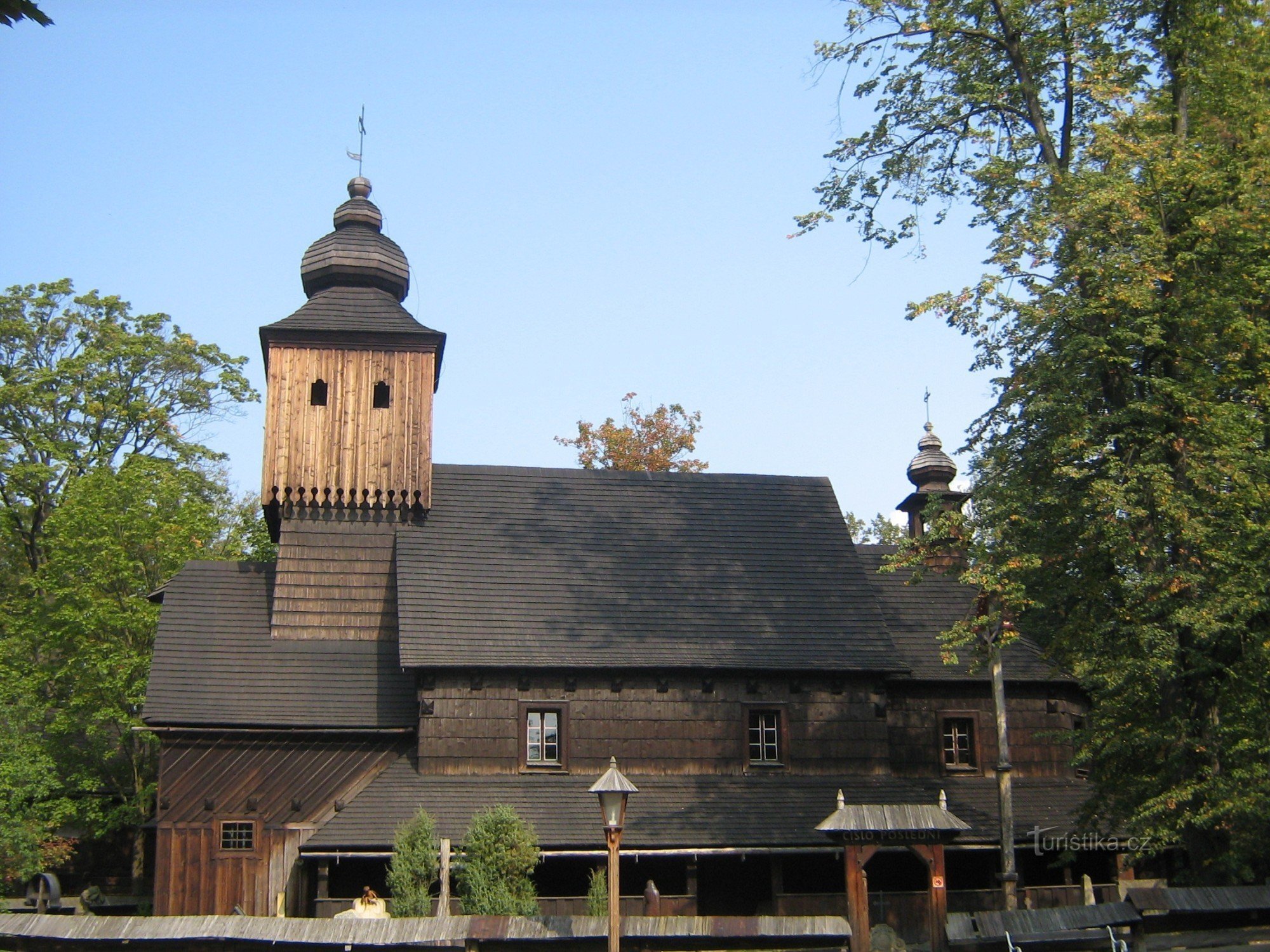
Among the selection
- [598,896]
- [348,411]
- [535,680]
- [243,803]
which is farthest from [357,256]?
[598,896]

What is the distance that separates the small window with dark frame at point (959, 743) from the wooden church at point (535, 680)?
8 centimetres

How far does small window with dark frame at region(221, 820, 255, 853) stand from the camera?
2242 cm

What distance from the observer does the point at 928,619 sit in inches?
1061

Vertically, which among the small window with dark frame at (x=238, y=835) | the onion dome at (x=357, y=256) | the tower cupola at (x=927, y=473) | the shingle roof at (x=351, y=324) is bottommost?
the small window with dark frame at (x=238, y=835)

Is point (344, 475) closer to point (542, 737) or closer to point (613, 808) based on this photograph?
point (542, 737)

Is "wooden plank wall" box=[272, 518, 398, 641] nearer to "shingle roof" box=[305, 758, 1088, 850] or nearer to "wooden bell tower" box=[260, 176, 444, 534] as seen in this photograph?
"wooden bell tower" box=[260, 176, 444, 534]

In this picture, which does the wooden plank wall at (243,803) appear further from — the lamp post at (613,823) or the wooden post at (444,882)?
the lamp post at (613,823)

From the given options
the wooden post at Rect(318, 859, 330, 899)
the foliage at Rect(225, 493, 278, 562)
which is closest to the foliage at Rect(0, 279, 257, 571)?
the foliage at Rect(225, 493, 278, 562)

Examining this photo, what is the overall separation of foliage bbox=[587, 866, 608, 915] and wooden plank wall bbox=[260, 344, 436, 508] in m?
8.34

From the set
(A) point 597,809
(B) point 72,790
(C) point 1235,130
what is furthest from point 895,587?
(B) point 72,790

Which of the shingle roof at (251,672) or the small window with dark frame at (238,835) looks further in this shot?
the shingle roof at (251,672)

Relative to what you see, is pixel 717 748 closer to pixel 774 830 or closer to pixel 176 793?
pixel 774 830

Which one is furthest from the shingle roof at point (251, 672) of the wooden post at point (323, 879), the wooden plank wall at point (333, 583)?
the wooden post at point (323, 879)

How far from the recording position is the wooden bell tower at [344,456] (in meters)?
24.9
